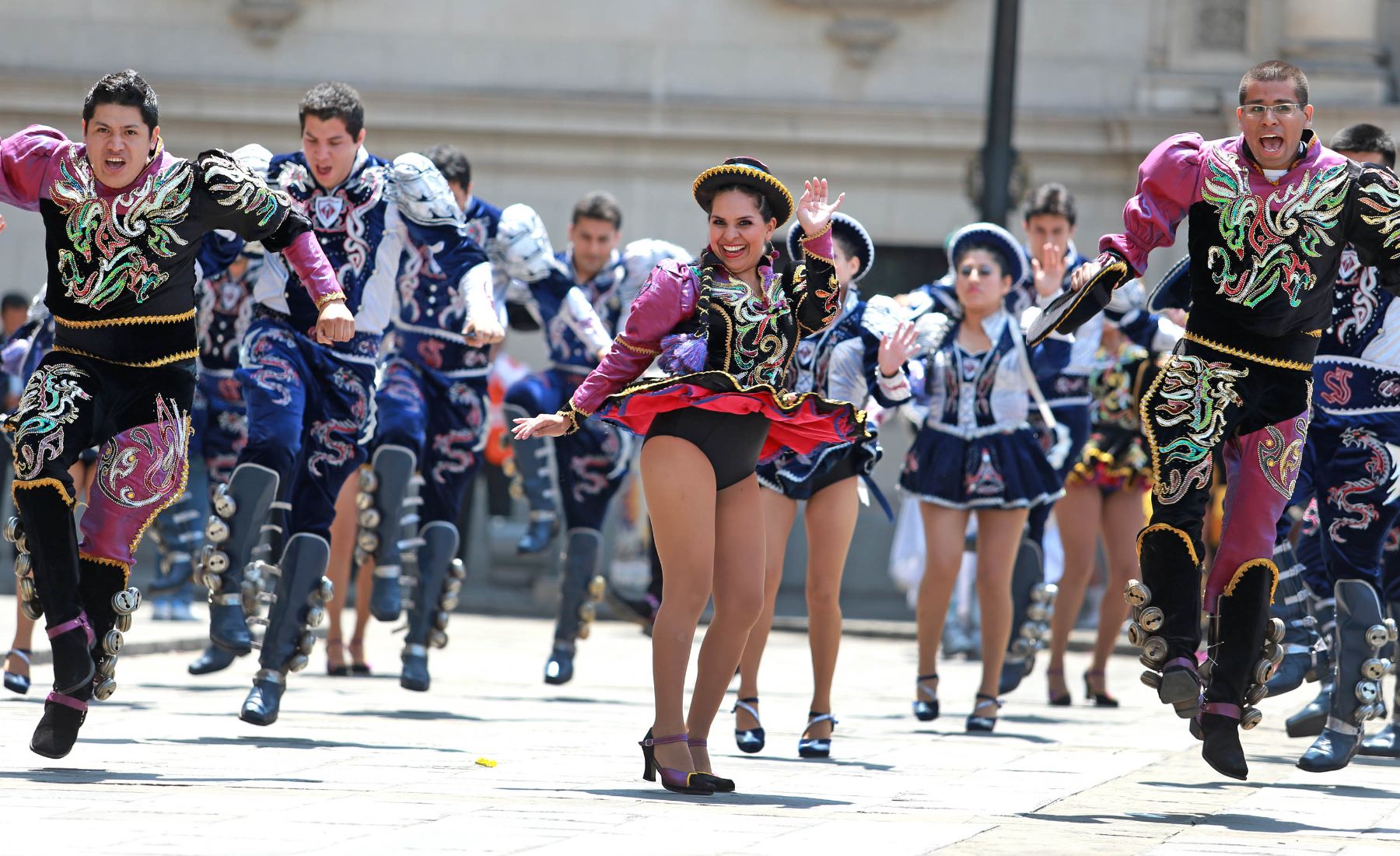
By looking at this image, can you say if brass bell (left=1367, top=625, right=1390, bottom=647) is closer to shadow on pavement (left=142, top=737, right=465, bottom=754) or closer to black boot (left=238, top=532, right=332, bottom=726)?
shadow on pavement (left=142, top=737, right=465, bottom=754)

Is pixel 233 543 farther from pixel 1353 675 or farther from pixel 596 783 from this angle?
pixel 1353 675

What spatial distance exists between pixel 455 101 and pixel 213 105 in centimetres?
218

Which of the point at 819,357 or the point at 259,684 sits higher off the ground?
the point at 819,357

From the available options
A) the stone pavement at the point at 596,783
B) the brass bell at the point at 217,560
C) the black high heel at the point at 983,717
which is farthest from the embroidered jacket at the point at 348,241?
the black high heel at the point at 983,717

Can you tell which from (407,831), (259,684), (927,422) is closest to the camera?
(407,831)

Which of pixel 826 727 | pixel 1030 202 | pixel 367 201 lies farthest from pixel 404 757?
pixel 1030 202

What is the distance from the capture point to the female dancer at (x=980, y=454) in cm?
931

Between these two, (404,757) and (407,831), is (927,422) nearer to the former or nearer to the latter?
(404,757)

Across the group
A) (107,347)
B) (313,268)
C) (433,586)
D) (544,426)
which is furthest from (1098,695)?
(107,347)

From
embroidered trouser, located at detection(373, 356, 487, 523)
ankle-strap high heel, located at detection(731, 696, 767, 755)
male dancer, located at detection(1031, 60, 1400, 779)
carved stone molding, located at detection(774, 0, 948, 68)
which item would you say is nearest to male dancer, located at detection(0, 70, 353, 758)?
ankle-strap high heel, located at detection(731, 696, 767, 755)

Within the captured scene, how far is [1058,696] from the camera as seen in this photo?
10484mm

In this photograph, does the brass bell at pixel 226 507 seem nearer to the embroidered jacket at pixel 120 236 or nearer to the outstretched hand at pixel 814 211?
the embroidered jacket at pixel 120 236

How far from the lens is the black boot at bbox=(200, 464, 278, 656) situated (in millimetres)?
7852

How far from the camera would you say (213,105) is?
64.4 ft
